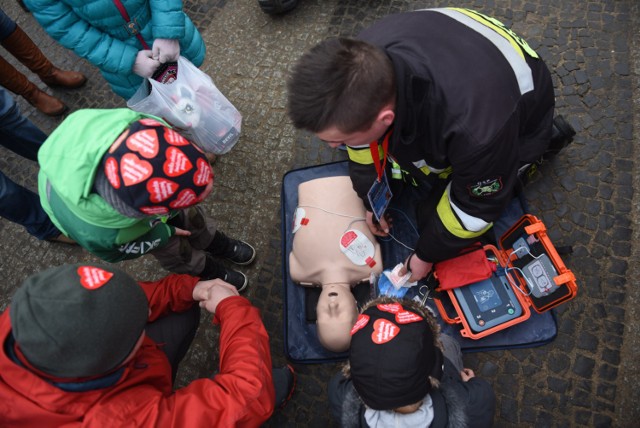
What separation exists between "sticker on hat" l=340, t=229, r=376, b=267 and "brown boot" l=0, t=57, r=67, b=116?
334cm

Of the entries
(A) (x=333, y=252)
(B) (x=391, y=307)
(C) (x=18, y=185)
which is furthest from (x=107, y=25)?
(B) (x=391, y=307)

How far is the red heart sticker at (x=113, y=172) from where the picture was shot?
1683mm

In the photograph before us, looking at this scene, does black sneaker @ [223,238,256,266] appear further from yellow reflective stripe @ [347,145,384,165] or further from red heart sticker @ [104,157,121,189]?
red heart sticker @ [104,157,121,189]

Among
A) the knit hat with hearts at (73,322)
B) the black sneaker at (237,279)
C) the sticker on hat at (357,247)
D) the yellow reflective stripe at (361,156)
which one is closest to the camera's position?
the knit hat with hearts at (73,322)

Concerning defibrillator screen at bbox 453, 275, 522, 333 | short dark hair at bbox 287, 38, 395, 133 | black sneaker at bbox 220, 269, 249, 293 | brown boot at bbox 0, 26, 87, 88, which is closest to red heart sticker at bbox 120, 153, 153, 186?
short dark hair at bbox 287, 38, 395, 133

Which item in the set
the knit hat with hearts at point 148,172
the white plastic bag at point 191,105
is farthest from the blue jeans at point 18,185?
the knit hat with hearts at point 148,172

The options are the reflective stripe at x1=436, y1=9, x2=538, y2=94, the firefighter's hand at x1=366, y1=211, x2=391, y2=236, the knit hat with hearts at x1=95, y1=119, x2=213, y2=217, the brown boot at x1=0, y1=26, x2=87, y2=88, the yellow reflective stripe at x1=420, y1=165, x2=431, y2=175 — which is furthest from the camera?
the brown boot at x1=0, y1=26, x2=87, y2=88

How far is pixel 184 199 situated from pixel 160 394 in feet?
2.76

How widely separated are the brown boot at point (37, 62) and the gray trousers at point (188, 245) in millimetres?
2526

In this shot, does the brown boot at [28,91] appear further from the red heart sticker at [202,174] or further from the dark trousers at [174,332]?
the red heart sticker at [202,174]

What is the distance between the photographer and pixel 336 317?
2555 millimetres

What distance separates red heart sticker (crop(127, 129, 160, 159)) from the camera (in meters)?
1.70

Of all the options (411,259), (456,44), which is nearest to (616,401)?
(411,259)

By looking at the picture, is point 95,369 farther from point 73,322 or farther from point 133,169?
point 133,169
